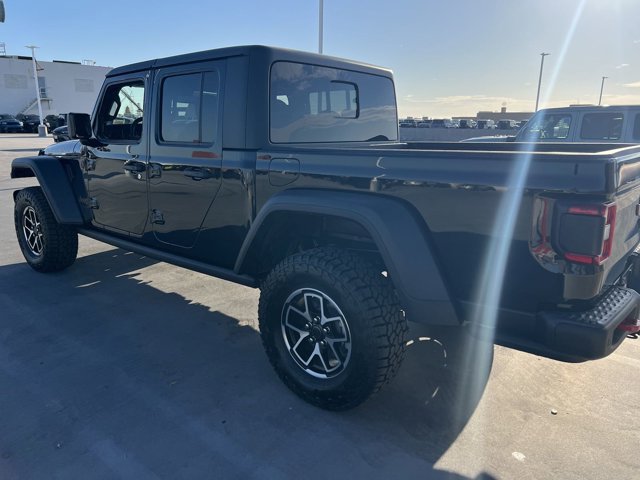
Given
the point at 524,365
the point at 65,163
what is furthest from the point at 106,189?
the point at 524,365

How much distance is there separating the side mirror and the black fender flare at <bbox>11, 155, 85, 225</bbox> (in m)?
0.61

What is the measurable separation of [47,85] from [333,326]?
62880mm

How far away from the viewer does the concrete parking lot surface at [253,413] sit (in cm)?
227

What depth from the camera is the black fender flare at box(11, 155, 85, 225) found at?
175 inches

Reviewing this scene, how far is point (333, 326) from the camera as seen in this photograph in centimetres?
266

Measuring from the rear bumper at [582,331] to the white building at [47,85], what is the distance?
57.2 meters

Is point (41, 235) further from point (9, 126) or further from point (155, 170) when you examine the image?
point (9, 126)

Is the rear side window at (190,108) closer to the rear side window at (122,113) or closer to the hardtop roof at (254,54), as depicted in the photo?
the hardtop roof at (254,54)

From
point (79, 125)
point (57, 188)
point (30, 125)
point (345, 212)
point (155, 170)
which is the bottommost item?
point (57, 188)

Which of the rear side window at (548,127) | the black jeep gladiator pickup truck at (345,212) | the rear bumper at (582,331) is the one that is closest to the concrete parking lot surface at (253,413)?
the black jeep gladiator pickup truck at (345,212)

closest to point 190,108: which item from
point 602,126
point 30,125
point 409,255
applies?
point 409,255

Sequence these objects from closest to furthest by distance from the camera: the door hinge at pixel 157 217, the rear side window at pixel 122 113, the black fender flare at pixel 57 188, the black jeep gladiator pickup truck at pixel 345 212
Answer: the black jeep gladiator pickup truck at pixel 345 212
the door hinge at pixel 157 217
the rear side window at pixel 122 113
the black fender flare at pixel 57 188

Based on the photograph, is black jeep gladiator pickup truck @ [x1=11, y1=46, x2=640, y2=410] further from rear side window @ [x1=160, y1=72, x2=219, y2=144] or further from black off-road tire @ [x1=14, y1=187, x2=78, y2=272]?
black off-road tire @ [x1=14, y1=187, x2=78, y2=272]

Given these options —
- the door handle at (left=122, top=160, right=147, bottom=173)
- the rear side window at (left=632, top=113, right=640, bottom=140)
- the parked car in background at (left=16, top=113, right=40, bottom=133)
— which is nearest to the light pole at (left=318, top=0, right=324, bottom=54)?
the rear side window at (left=632, top=113, right=640, bottom=140)
